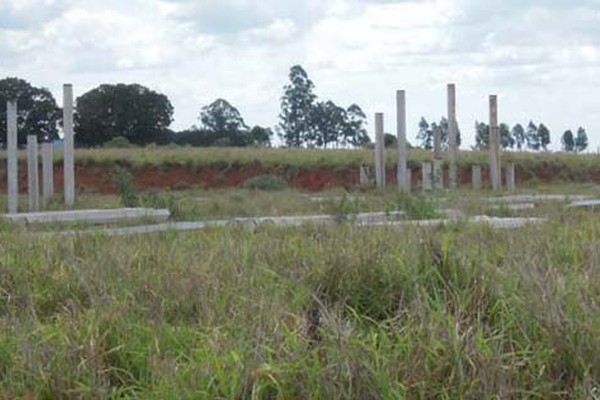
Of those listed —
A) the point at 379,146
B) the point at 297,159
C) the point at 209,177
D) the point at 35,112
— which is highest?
the point at 35,112

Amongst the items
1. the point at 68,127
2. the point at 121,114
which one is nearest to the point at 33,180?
the point at 68,127

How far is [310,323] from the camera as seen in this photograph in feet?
14.6

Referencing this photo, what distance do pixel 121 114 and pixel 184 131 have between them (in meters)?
5.80

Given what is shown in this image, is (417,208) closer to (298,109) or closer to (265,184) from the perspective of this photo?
(265,184)

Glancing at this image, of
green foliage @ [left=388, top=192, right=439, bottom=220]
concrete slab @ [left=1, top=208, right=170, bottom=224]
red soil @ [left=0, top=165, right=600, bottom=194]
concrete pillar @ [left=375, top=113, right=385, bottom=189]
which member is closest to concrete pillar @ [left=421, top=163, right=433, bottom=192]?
concrete pillar @ [left=375, top=113, right=385, bottom=189]

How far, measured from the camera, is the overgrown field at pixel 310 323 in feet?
12.2

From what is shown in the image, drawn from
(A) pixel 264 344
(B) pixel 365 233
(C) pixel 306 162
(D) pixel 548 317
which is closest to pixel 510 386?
(D) pixel 548 317

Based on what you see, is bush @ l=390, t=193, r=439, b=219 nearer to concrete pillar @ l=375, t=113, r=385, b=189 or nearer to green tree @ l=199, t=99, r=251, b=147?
concrete pillar @ l=375, t=113, r=385, b=189

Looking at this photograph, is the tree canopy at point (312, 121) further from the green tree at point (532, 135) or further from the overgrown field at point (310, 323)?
the overgrown field at point (310, 323)

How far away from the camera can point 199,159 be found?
34.9 m

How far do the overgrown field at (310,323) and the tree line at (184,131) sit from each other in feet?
131

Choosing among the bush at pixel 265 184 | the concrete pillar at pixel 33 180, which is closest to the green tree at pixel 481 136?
the bush at pixel 265 184

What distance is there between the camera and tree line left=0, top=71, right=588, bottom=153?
46.4 meters

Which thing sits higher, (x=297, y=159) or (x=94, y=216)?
(x=297, y=159)
